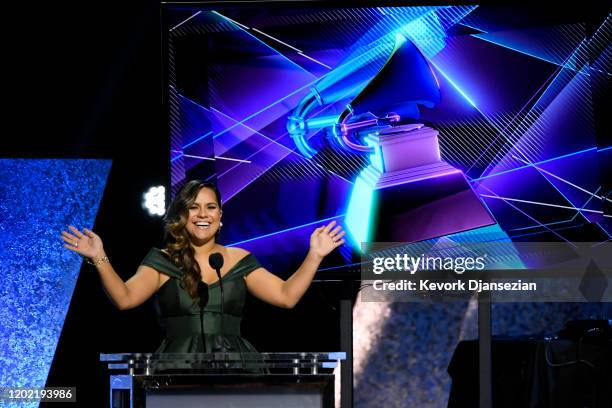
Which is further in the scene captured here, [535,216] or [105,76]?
[105,76]

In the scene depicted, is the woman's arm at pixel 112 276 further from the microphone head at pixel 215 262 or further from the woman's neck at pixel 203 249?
the microphone head at pixel 215 262

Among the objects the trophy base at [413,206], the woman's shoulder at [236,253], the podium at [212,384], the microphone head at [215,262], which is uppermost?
the trophy base at [413,206]

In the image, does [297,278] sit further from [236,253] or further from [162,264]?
[162,264]

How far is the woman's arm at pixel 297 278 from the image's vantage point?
144 inches

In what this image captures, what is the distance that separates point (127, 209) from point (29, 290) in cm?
66

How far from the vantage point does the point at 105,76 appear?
16.7ft

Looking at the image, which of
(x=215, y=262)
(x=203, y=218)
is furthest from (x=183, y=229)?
(x=215, y=262)

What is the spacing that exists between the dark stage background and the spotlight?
0.10 feet

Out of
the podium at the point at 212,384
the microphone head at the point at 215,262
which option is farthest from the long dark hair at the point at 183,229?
the podium at the point at 212,384

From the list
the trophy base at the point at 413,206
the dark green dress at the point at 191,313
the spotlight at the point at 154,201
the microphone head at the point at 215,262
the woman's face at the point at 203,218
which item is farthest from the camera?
the spotlight at the point at 154,201

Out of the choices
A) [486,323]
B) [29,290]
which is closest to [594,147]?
[486,323]

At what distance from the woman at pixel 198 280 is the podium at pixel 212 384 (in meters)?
0.72

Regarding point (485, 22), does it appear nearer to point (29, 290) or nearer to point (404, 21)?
point (404, 21)

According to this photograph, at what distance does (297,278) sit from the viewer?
375cm
